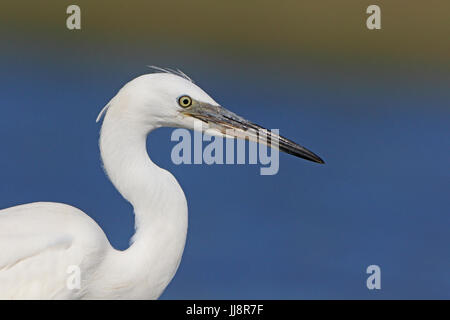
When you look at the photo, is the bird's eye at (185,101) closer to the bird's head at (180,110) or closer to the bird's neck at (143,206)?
the bird's head at (180,110)

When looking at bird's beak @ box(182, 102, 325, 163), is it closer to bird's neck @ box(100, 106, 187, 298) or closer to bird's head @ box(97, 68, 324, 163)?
bird's head @ box(97, 68, 324, 163)

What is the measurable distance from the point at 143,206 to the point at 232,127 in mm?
479

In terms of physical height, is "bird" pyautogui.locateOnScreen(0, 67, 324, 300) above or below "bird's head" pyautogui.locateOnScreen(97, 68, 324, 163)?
below

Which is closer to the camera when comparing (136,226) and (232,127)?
(136,226)

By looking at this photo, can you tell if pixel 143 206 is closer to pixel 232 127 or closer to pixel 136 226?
pixel 136 226

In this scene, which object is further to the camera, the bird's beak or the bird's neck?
the bird's beak

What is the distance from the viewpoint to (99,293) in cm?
327

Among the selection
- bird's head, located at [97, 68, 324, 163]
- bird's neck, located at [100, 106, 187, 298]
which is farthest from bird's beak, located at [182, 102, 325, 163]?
bird's neck, located at [100, 106, 187, 298]

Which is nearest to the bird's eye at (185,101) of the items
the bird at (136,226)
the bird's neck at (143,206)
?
the bird at (136,226)

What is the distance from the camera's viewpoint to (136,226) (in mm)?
3281

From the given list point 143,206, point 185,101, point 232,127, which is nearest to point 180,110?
point 185,101

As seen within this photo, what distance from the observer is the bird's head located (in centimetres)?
322
